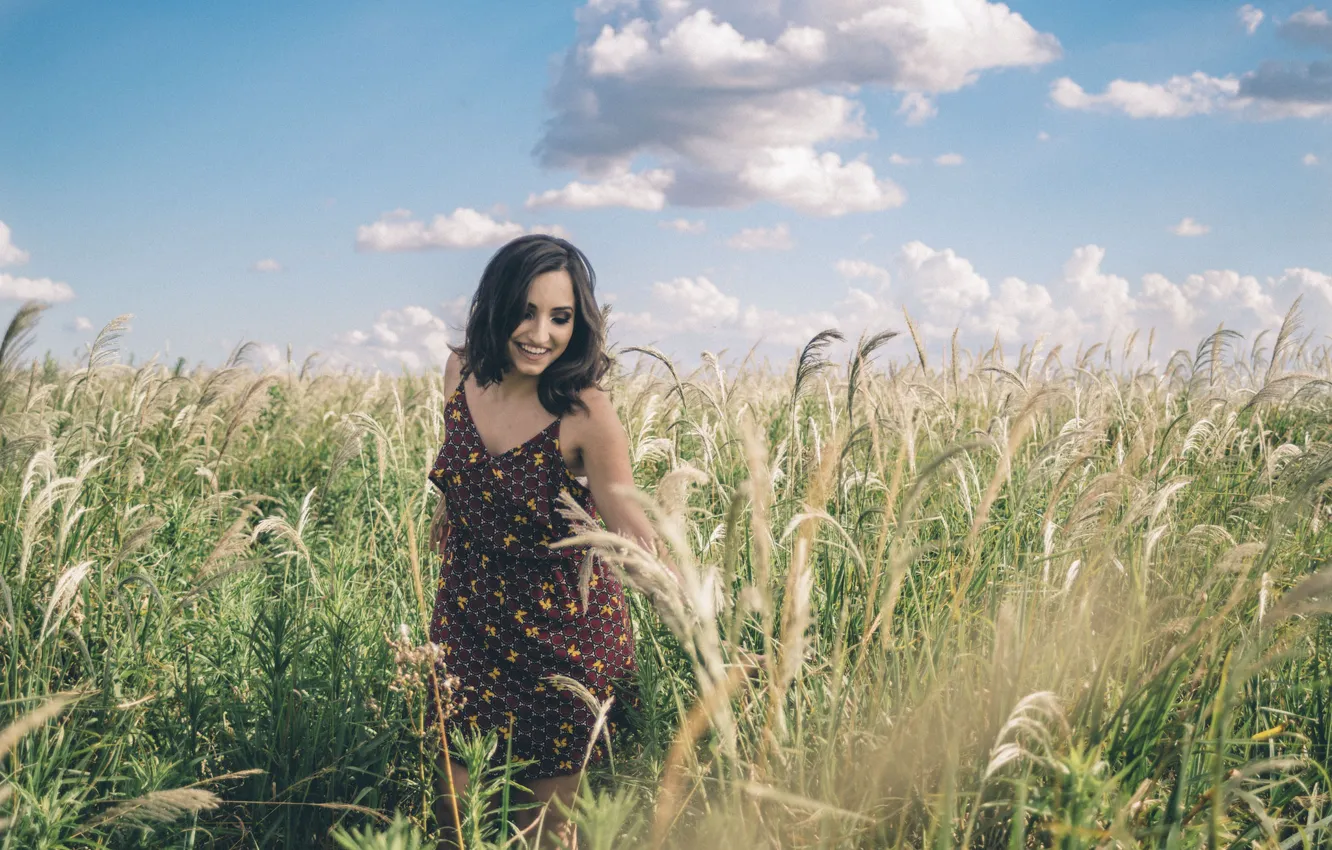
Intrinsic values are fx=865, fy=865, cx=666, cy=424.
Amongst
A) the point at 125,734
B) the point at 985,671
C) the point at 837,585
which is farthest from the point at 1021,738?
the point at 125,734

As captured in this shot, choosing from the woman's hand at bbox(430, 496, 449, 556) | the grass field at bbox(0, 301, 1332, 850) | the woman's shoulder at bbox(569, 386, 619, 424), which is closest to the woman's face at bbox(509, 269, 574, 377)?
the woman's shoulder at bbox(569, 386, 619, 424)

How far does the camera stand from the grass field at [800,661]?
138 centimetres

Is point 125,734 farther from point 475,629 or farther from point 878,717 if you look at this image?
point 878,717

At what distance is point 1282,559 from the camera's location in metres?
2.96

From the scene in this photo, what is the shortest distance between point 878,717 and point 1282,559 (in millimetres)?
2011

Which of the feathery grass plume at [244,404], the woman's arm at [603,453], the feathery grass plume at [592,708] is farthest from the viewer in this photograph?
the feathery grass plume at [244,404]

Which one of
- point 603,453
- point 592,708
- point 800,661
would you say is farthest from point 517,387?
point 800,661

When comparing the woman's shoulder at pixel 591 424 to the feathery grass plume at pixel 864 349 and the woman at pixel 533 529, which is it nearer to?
the woman at pixel 533 529

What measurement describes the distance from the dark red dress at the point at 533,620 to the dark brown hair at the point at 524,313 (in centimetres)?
14

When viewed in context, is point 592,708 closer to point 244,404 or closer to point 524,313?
point 524,313

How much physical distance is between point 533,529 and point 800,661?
1.43 m

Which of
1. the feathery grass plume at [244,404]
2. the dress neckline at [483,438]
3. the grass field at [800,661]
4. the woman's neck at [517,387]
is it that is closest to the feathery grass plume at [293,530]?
the grass field at [800,661]

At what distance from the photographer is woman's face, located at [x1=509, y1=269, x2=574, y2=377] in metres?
2.52

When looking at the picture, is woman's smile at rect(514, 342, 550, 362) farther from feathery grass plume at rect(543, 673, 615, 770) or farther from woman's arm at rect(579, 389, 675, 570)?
feathery grass plume at rect(543, 673, 615, 770)
